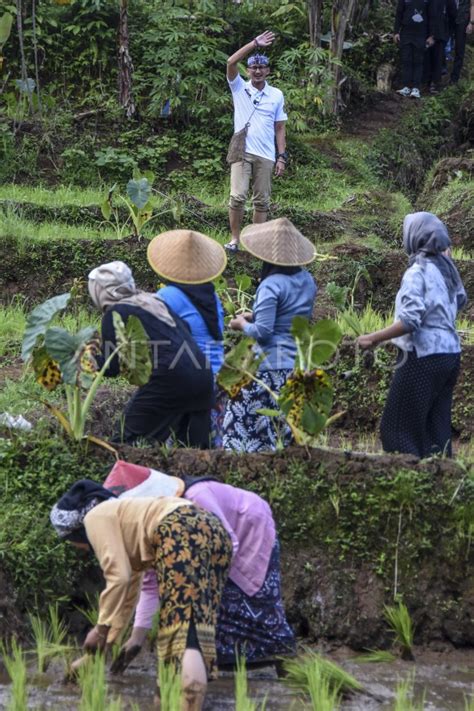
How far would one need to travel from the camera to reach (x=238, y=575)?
5.40 metres

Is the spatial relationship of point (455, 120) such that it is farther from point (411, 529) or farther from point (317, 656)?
point (317, 656)

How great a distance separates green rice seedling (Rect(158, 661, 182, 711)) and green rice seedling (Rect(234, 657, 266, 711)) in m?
0.27

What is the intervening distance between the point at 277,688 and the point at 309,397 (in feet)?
4.39

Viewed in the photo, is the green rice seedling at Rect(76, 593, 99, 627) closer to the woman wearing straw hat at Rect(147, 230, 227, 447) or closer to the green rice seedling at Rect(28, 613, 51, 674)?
the green rice seedling at Rect(28, 613, 51, 674)

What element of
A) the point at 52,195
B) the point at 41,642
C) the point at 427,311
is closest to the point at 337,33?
the point at 52,195

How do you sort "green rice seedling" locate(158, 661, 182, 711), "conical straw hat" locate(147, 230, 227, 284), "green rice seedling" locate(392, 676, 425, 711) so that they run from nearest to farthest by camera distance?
"green rice seedling" locate(158, 661, 182, 711), "green rice seedling" locate(392, 676, 425, 711), "conical straw hat" locate(147, 230, 227, 284)

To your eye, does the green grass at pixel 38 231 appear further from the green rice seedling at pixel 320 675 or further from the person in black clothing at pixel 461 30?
the person in black clothing at pixel 461 30

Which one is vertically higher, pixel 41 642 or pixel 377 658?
pixel 41 642

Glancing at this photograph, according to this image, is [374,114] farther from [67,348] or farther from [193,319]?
[67,348]

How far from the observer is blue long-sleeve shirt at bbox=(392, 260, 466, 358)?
21.5ft

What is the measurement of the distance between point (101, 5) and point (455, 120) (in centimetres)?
426

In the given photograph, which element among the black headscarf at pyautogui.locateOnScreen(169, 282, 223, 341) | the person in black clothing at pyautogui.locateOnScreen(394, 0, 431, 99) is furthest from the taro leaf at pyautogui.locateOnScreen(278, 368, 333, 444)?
the person in black clothing at pyautogui.locateOnScreen(394, 0, 431, 99)

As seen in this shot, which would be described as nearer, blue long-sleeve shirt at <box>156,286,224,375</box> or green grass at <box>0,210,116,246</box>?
blue long-sleeve shirt at <box>156,286,224,375</box>

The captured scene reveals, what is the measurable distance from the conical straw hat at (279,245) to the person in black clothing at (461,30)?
30.6 feet
